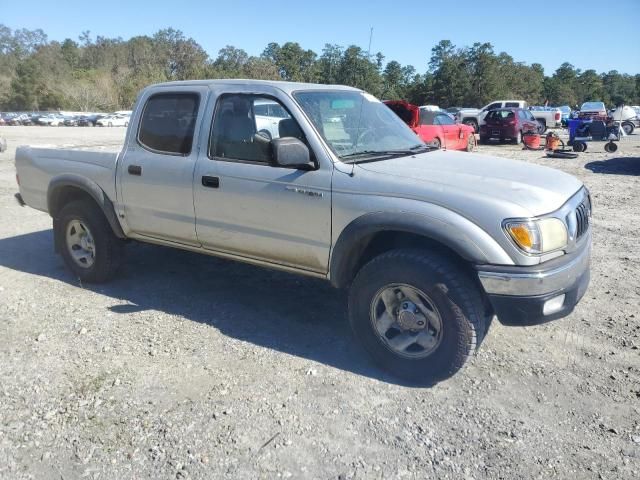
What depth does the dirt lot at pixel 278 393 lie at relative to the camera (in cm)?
275

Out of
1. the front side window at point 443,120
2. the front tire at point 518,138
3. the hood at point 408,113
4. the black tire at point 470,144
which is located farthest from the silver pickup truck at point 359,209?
the front tire at point 518,138

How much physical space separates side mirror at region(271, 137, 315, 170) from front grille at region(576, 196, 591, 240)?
1.81 meters

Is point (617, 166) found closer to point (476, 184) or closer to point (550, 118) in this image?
point (476, 184)

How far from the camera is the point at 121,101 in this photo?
A: 7962 centimetres

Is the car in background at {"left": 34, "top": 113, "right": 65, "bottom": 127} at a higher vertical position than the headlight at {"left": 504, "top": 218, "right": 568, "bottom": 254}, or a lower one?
lower

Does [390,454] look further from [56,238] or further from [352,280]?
[56,238]

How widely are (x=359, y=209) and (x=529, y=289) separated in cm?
115

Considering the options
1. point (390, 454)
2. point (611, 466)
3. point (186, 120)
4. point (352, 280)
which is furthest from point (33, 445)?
point (611, 466)

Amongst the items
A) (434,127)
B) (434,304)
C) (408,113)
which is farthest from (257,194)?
(434,127)

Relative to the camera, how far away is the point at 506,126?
22141 mm

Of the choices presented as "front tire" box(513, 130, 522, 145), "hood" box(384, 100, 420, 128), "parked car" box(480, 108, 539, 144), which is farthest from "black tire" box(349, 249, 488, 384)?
"front tire" box(513, 130, 522, 145)

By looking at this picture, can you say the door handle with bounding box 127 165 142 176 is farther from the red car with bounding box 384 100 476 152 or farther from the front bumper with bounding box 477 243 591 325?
the red car with bounding box 384 100 476 152

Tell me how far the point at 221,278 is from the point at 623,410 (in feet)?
12.2

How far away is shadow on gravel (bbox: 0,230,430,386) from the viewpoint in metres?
4.02
